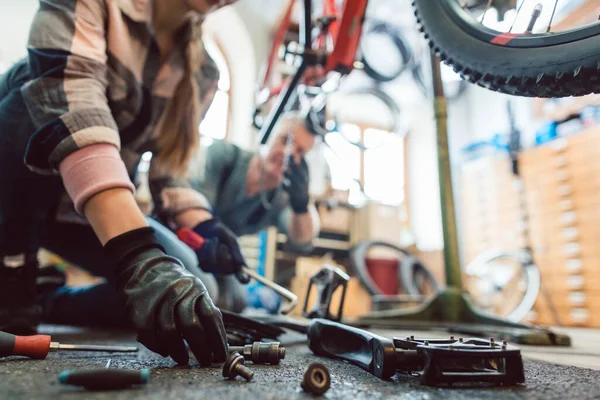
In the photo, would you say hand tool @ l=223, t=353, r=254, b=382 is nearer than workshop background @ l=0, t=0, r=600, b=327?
Yes

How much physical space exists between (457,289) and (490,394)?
96 centimetres

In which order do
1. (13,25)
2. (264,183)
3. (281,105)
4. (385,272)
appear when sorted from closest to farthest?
1. (281,105)
2. (264,183)
3. (13,25)
4. (385,272)

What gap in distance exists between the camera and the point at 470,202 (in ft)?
11.4

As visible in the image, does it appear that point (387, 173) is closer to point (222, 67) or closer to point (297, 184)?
point (222, 67)

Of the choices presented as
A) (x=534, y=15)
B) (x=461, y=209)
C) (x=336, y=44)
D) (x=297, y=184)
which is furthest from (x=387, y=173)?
(x=534, y=15)

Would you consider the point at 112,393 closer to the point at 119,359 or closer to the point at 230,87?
the point at 119,359

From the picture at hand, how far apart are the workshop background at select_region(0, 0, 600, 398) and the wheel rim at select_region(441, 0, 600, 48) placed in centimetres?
82

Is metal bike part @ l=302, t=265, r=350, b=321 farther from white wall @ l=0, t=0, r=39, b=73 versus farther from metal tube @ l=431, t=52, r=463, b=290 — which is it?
white wall @ l=0, t=0, r=39, b=73

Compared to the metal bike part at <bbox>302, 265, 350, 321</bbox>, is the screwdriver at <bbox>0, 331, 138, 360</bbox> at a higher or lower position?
lower

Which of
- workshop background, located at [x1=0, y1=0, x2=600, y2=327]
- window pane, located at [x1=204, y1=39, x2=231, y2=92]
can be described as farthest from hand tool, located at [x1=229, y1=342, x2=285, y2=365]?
window pane, located at [x1=204, y1=39, x2=231, y2=92]

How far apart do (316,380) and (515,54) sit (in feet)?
1.45

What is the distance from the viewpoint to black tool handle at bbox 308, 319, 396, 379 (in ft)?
1.35

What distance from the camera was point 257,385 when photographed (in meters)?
0.37

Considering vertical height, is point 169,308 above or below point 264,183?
below
